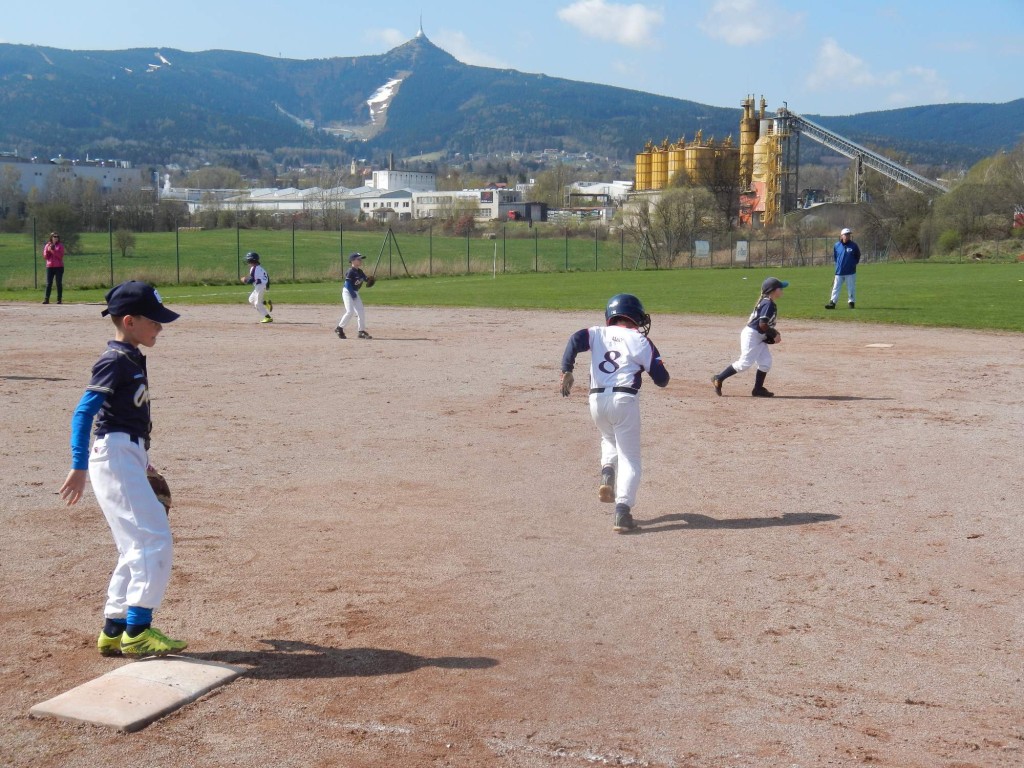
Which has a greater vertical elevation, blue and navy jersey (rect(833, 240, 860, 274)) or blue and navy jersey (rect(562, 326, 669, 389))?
blue and navy jersey (rect(833, 240, 860, 274))

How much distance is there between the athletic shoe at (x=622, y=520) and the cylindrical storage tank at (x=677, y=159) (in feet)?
311

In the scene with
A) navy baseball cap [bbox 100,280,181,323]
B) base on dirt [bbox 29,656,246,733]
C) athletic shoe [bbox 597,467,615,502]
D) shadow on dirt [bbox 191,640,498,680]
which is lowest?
shadow on dirt [bbox 191,640,498,680]

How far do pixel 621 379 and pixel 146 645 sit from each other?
3868 millimetres

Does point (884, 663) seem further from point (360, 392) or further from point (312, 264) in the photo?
point (312, 264)

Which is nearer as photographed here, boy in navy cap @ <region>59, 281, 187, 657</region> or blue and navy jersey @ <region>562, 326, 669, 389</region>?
boy in navy cap @ <region>59, 281, 187, 657</region>

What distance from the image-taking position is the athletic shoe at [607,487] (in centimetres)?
805

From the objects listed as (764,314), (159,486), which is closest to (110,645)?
(159,486)

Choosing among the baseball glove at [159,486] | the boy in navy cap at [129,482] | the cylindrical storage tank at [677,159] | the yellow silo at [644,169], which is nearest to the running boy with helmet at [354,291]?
the baseball glove at [159,486]

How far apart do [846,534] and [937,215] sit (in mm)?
71037

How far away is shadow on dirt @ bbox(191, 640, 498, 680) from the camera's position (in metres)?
5.23

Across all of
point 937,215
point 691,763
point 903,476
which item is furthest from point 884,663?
point 937,215

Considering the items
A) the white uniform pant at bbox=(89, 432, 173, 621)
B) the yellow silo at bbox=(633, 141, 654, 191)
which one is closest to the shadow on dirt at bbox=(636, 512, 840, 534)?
the white uniform pant at bbox=(89, 432, 173, 621)

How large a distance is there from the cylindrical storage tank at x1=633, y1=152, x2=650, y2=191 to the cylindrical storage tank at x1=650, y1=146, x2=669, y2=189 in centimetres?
120

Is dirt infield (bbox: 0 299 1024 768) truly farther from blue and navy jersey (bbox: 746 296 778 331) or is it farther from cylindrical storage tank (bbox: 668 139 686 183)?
cylindrical storage tank (bbox: 668 139 686 183)
